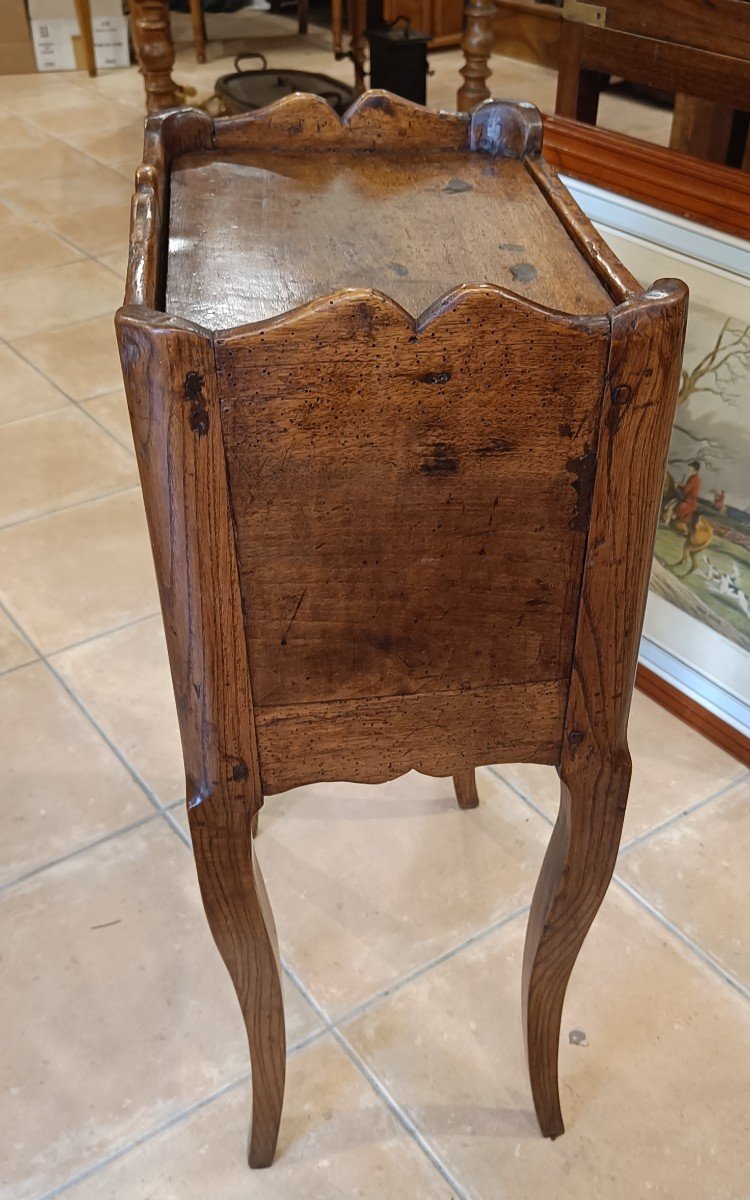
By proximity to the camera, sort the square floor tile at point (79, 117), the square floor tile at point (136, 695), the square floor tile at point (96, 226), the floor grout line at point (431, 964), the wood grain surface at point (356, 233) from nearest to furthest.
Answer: the wood grain surface at point (356, 233)
the floor grout line at point (431, 964)
the square floor tile at point (136, 695)
the square floor tile at point (96, 226)
the square floor tile at point (79, 117)

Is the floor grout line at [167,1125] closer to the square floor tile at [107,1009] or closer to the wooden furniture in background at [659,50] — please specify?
the square floor tile at [107,1009]

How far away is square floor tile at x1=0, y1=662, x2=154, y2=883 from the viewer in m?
1.50

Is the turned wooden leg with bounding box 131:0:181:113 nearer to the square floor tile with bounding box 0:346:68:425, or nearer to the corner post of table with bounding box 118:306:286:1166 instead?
the square floor tile with bounding box 0:346:68:425

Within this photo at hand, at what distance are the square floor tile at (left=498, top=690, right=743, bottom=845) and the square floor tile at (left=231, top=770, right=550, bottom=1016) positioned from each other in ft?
0.15

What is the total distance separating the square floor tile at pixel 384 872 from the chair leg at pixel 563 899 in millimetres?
252

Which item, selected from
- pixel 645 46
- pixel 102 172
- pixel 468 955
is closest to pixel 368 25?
pixel 102 172

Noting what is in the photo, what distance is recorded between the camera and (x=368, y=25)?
5.27m

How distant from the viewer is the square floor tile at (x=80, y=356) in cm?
255

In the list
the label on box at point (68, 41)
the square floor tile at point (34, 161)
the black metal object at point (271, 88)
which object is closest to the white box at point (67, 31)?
the label on box at point (68, 41)

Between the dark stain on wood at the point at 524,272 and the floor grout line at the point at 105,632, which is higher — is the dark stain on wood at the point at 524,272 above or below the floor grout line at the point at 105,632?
above

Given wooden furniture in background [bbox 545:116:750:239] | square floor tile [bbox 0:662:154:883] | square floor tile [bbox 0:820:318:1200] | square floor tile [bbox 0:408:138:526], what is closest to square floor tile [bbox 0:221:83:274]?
square floor tile [bbox 0:408:138:526]

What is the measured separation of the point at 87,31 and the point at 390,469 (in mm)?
4700

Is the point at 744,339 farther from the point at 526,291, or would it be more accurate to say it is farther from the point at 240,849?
the point at 240,849

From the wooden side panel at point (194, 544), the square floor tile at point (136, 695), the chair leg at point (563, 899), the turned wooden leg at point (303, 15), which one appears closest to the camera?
the wooden side panel at point (194, 544)
